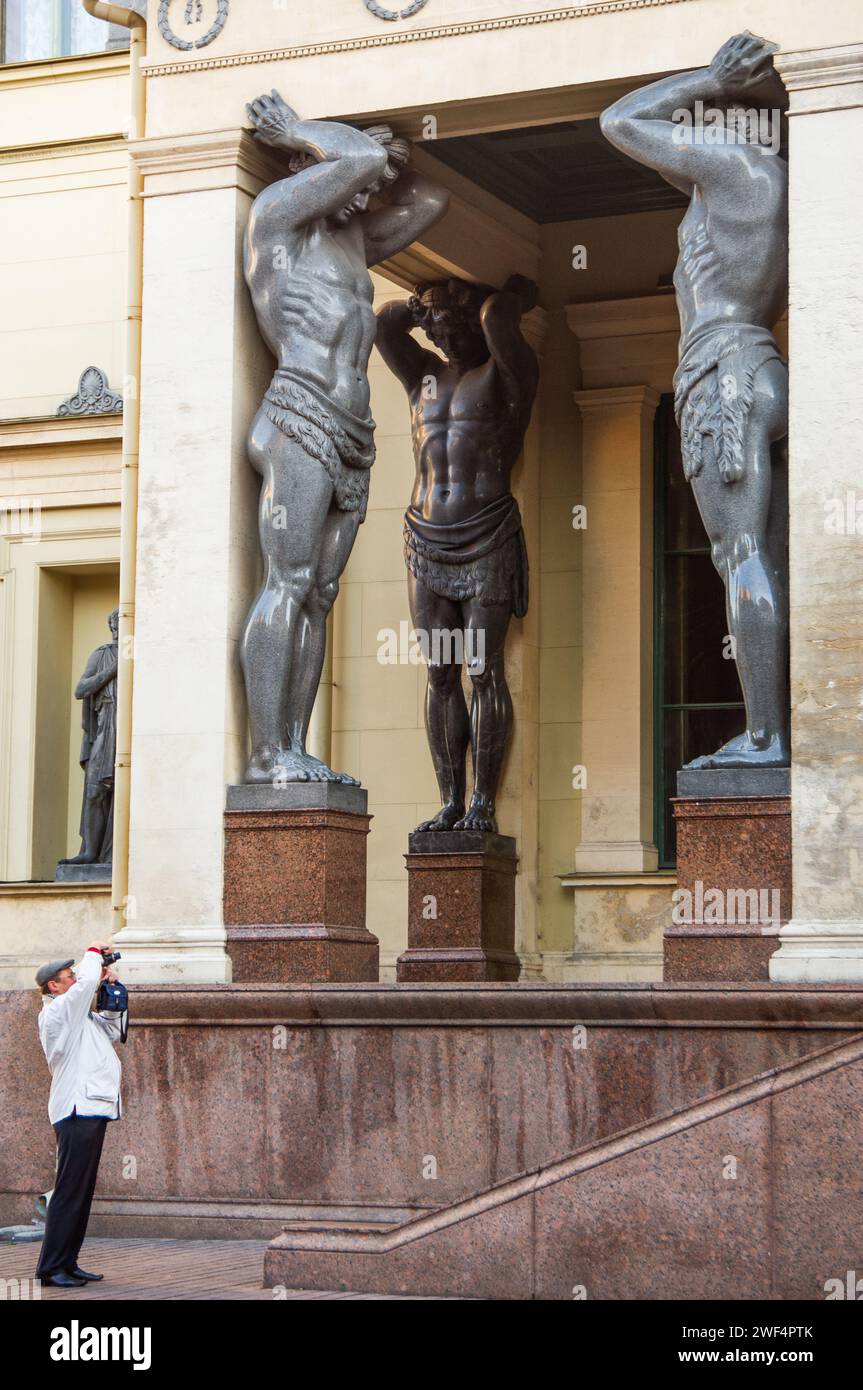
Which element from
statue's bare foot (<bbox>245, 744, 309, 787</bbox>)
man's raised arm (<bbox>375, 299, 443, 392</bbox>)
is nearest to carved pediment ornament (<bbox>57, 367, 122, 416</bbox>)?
man's raised arm (<bbox>375, 299, 443, 392</bbox>)

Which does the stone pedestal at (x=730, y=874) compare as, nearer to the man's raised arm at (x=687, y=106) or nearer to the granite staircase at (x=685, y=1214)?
the granite staircase at (x=685, y=1214)

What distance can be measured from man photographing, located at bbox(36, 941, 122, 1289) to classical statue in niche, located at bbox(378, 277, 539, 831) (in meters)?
5.83

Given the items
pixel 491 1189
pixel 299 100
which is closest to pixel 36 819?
pixel 299 100

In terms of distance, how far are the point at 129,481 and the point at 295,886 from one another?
10.7 feet

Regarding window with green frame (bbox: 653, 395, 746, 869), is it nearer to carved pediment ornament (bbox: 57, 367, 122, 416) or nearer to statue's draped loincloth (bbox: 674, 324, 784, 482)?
statue's draped loincloth (bbox: 674, 324, 784, 482)

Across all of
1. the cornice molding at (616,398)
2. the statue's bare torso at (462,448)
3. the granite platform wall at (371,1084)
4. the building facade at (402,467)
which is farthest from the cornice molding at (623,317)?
the granite platform wall at (371,1084)

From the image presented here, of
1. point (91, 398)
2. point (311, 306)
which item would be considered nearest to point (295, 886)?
point (311, 306)

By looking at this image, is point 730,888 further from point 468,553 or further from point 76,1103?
point 468,553

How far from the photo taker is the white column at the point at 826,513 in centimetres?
1378

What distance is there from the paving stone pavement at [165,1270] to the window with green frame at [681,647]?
6.54 metres

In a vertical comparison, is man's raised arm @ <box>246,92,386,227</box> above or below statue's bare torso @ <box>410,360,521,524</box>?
above

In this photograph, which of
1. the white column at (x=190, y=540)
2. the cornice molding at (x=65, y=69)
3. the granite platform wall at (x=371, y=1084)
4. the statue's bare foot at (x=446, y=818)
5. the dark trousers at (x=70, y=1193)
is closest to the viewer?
the dark trousers at (x=70, y=1193)

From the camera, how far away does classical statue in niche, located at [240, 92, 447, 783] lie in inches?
617

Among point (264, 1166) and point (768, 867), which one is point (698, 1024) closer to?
point (768, 867)
